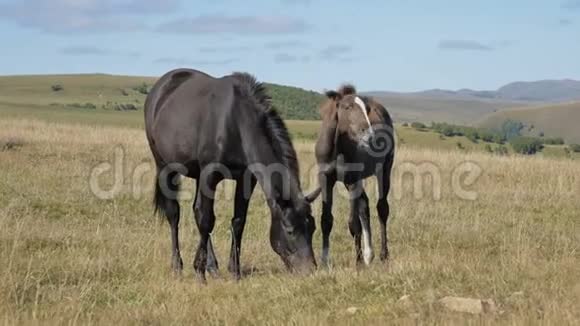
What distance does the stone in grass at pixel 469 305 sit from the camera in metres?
5.07

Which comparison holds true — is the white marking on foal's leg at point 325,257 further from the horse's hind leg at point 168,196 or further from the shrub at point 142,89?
the shrub at point 142,89

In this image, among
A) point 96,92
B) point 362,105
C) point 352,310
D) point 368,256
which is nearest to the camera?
point 352,310

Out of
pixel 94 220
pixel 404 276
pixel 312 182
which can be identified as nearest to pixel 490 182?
pixel 312 182

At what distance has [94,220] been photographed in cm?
1033

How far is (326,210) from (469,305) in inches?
139

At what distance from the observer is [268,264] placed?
809cm

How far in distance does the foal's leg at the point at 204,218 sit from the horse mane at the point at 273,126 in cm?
77

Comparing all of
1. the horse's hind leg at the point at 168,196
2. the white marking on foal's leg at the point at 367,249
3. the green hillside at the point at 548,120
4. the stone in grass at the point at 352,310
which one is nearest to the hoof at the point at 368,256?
the white marking on foal's leg at the point at 367,249

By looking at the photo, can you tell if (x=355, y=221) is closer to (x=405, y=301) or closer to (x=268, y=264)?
(x=268, y=264)

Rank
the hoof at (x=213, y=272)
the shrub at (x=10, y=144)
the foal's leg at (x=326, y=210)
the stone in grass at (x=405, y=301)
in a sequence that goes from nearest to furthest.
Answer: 1. the stone in grass at (x=405, y=301)
2. the hoof at (x=213, y=272)
3. the foal's leg at (x=326, y=210)
4. the shrub at (x=10, y=144)

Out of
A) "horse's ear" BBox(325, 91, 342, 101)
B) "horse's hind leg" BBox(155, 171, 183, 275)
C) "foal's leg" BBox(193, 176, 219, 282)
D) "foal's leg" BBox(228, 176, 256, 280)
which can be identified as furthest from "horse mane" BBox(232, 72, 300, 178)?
"horse's hind leg" BBox(155, 171, 183, 275)

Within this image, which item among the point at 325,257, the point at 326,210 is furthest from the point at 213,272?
the point at 326,210

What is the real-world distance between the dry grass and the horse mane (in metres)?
1.16

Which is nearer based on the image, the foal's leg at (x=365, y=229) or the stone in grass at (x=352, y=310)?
the stone in grass at (x=352, y=310)
